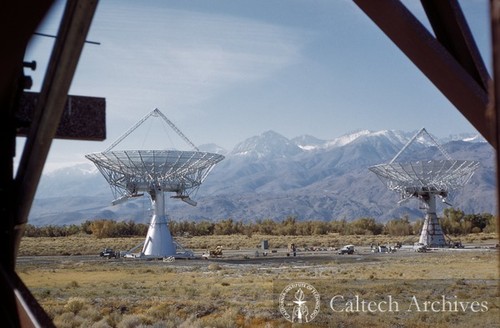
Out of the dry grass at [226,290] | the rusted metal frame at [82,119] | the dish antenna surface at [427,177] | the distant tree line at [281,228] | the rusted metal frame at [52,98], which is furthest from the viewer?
the distant tree line at [281,228]

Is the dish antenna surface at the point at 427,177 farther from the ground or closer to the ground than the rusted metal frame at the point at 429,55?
farther from the ground

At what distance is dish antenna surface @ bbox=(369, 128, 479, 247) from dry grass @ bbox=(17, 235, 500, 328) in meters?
12.3

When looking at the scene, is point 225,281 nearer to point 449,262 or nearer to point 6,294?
point 449,262

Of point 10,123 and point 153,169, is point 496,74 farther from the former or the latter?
point 153,169

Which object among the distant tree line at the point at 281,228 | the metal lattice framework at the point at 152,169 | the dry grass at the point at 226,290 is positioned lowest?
the dry grass at the point at 226,290

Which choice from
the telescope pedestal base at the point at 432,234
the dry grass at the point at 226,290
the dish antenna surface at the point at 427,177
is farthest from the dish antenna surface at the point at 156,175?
the telescope pedestal base at the point at 432,234

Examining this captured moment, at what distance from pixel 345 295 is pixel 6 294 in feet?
63.6

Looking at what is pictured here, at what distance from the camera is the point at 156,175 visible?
4550cm

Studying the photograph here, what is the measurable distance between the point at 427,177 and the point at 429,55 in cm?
5356

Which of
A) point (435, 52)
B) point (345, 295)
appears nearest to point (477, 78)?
point (435, 52)

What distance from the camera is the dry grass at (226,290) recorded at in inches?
640

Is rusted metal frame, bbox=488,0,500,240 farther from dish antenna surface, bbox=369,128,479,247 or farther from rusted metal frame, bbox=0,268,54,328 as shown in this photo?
dish antenna surface, bbox=369,128,479,247

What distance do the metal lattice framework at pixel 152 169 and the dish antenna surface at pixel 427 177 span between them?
14.9 m

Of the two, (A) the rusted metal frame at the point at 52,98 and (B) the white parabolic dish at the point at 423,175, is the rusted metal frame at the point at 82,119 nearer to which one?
(A) the rusted metal frame at the point at 52,98
